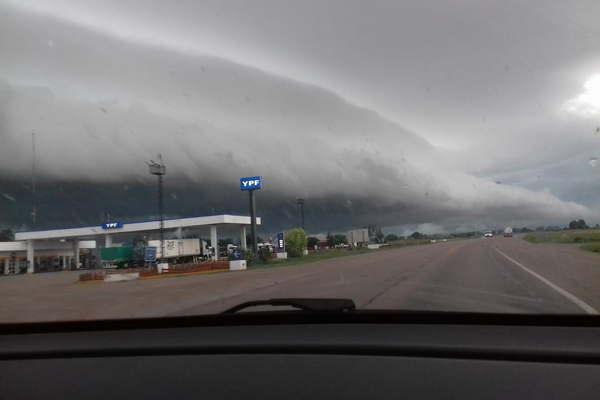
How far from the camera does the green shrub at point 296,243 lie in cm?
5137

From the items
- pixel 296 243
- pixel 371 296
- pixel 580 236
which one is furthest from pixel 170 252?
pixel 580 236

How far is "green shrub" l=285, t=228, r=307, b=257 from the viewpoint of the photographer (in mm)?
51372

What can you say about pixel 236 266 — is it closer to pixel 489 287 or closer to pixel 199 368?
pixel 489 287

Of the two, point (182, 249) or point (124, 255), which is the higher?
point (182, 249)

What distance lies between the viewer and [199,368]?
265 cm

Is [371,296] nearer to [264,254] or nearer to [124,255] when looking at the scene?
[264,254]

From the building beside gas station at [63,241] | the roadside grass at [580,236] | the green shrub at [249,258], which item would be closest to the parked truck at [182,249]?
the green shrub at [249,258]

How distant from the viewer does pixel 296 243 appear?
173ft

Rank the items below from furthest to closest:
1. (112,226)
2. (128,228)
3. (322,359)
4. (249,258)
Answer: (249,258) → (128,228) → (112,226) → (322,359)

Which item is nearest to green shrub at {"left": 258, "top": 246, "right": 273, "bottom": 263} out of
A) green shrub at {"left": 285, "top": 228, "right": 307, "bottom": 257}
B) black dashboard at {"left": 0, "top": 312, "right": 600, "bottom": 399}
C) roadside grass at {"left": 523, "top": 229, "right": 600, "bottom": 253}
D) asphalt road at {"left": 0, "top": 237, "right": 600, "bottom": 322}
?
green shrub at {"left": 285, "top": 228, "right": 307, "bottom": 257}

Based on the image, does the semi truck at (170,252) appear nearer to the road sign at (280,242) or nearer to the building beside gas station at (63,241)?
the road sign at (280,242)

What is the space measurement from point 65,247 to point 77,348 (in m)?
19.8

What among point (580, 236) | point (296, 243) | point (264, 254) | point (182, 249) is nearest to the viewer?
point (580, 236)

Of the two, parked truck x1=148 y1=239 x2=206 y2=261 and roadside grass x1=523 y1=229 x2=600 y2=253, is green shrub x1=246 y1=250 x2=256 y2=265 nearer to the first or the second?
parked truck x1=148 y1=239 x2=206 y2=261
